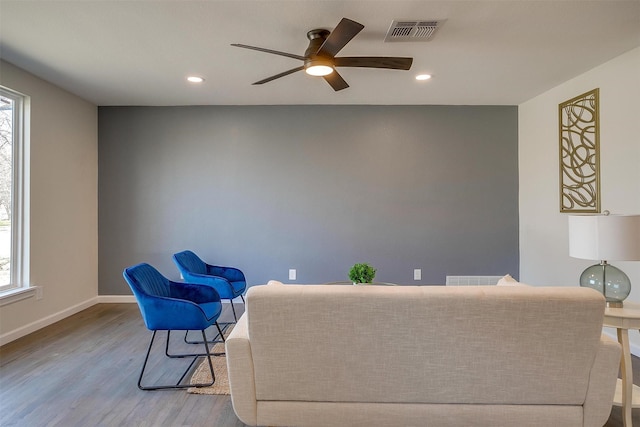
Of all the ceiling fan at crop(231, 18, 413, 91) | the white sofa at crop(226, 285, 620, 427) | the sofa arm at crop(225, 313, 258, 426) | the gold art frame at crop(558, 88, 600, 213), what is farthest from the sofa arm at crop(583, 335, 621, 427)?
the gold art frame at crop(558, 88, 600, 213)

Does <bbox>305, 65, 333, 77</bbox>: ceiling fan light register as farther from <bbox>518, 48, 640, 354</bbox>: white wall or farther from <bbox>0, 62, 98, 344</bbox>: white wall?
<bbox>0, 62, 98, 344</bbox>: white wall

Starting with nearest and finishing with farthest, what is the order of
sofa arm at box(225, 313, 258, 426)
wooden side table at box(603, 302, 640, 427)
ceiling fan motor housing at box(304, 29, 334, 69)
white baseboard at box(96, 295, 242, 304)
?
sofa arm at box(225, 313, 258, 426), wooden side table at box(603, 302, 640, 427), ceiling fan motor housing at box(304, 29, 334, 69), white baseboard at box(96, 295, 242, 304)

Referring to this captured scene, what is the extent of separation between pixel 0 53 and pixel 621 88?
16.7ft

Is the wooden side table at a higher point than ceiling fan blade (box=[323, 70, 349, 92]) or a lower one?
lower

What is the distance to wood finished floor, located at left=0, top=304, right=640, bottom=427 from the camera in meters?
1.96

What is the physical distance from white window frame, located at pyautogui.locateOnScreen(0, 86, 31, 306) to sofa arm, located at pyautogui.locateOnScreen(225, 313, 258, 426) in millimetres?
2746

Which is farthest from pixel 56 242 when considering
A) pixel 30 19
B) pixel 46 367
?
pixel 30 19

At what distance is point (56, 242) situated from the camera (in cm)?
356

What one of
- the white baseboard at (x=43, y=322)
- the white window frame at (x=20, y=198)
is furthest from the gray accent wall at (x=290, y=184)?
the white window frame at (x=20, y=198)

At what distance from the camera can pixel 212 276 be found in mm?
3250

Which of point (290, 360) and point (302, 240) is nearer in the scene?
point (290, 360)

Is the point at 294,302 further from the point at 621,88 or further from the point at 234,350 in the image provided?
the point at 621,88

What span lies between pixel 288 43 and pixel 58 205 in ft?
9.53

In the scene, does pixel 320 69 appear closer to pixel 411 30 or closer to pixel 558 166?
pixel 411 30
